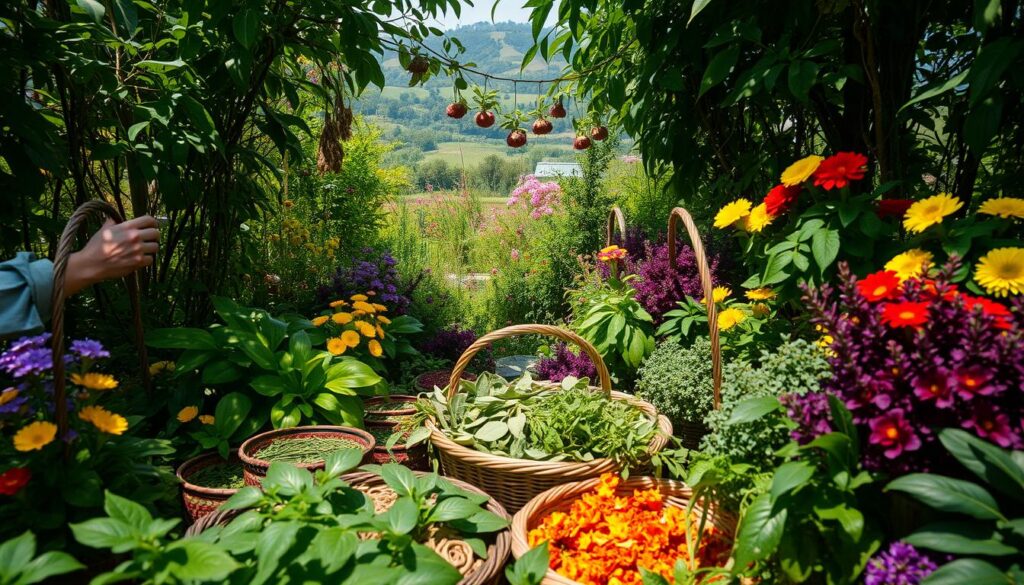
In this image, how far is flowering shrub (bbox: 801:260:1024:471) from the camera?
0.95 meters

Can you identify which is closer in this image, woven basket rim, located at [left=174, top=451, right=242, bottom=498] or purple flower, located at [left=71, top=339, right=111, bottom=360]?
purple flower, located at [left=71, top=339, right=111, bottom=360]

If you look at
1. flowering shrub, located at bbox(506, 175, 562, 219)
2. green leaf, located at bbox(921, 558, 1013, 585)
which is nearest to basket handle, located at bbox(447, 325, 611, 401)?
green leaf, located at bbox(921, 558, 1013, 585)

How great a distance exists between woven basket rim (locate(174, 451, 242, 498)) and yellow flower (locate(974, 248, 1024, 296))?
66.8 inches

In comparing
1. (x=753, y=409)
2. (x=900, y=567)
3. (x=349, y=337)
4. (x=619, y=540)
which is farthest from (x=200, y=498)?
(x=900, y=567)

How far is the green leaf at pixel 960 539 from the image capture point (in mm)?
834

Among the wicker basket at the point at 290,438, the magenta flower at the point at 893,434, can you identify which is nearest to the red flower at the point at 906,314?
the magenta flower at the point at 893,434

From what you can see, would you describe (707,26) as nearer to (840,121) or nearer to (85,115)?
(840,121)

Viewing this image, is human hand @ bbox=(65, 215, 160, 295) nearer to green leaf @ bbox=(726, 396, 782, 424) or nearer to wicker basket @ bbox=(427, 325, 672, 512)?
wicker basket @ bbox=(427, 325, 672, 512)

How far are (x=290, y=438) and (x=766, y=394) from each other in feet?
4.38

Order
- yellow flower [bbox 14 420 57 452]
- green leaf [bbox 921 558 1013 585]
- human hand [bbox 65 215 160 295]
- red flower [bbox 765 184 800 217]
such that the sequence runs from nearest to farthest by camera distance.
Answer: green leaf [bbox 921 558 1013 585] < yellow flower [bbox 14 420 57 452] < human hand [bbox 65 215 160 295] < red flower [bbox 765 184 800 217]

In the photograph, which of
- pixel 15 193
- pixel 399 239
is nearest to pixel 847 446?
pixel 15 193

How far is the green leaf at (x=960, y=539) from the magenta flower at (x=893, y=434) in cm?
11

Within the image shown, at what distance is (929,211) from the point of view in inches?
54.4

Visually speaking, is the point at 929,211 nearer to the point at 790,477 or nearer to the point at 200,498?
the point at 790,477
